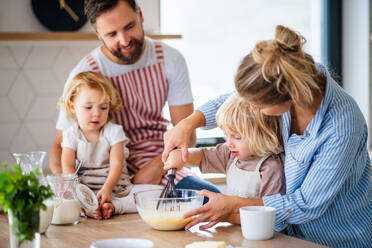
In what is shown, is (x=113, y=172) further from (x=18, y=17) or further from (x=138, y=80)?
(x=18, y=17)

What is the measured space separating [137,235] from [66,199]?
30 centimetres

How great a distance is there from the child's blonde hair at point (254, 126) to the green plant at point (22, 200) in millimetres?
828

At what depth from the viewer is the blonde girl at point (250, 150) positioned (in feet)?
5.93

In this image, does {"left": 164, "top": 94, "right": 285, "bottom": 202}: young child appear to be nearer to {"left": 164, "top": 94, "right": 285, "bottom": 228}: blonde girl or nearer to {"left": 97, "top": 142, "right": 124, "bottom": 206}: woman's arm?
{"left": 164, "top": 94, "right": 285, "bottom": 228}: blonde girl

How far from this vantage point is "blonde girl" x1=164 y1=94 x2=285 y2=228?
1807 mm

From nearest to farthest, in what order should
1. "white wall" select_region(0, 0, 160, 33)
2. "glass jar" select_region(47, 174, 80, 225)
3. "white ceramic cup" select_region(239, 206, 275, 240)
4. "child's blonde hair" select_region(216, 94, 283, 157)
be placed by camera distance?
"white ceramic cup" select_region(239, 206, 275, 240) → "glass jar" select_region(47, 174, 80, 225) → "child's blonde hair" select_region(216, 94, 283, 157) → "white wall" select_region(0, 0, 160, 33)

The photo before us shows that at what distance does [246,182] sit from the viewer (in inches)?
73.9

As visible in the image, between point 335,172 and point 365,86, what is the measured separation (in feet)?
7.93

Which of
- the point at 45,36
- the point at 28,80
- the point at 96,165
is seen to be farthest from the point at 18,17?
the point at 96,165

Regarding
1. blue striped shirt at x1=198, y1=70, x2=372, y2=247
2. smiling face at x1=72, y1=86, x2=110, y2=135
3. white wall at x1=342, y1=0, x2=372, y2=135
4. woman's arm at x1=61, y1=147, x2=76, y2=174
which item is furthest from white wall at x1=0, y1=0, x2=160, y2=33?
white wall at x1=342, y1=0, x2=372, y2=135

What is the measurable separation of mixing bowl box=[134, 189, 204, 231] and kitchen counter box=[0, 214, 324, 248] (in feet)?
0.08

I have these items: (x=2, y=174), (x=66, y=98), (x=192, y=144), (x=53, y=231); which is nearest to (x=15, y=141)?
(x=66, y=98)

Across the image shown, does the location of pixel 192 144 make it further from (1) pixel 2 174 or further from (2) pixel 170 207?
(1) pixel 2 174

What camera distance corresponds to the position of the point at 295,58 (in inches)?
56.9
